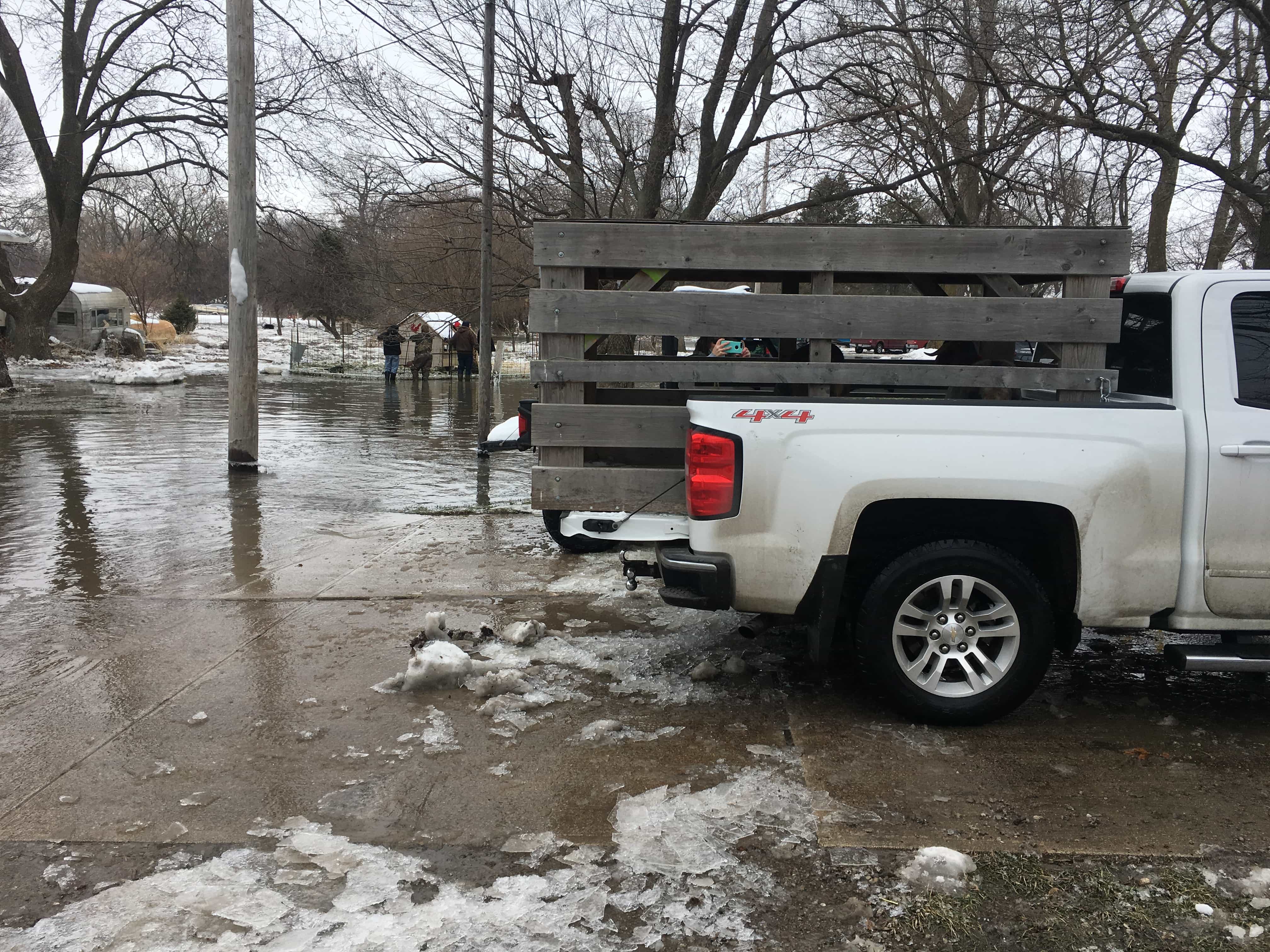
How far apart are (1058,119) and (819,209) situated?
13.5 ft

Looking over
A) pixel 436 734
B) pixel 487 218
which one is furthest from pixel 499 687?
pixel 487 218

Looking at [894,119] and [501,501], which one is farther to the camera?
[894,119]

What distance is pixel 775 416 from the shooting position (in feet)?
13.5

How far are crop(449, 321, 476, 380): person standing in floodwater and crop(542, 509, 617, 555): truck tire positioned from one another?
74.8 feet

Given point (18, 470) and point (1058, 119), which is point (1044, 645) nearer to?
point (1058, 119)

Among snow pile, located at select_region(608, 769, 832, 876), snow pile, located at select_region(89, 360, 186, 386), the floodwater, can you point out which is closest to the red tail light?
snow pile, located at select_region(608, 769, 832, 876)

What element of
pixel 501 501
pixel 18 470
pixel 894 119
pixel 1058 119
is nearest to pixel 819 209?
pixel 894 119

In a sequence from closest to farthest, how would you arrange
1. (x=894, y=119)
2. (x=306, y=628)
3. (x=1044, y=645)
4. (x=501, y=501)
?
1. (x=1044, y=645)
2. (x=306, y=628)
3. (x=501, y=501)
4. (x=894, y=119)

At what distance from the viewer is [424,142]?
39.1ft

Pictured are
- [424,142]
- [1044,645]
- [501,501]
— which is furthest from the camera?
[424,142]

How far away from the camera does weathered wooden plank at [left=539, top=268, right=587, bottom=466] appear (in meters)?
4.65

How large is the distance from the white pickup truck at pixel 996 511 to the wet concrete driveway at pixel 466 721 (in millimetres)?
441

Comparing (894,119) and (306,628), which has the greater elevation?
(894,119)

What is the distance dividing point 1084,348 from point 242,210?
8.93 m
